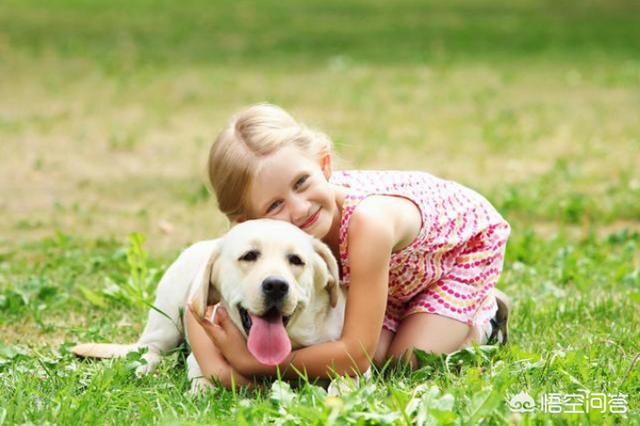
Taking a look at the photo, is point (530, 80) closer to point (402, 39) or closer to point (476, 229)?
point (402, 39)

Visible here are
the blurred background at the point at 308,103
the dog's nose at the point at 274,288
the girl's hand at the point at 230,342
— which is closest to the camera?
the dog's nose at the point at 274,288

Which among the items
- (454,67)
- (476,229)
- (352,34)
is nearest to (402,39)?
(352,34)

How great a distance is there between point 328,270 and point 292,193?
0.32 meters

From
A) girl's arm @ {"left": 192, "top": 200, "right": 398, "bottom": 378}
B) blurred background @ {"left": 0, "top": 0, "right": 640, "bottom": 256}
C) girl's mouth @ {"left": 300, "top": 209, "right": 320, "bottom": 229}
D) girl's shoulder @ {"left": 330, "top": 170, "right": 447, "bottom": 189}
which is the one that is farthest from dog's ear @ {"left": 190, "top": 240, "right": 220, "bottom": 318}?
blurred background @ {"left": 0, "top": 0, "right": 640, "bottom": 256}

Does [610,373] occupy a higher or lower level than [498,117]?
higher

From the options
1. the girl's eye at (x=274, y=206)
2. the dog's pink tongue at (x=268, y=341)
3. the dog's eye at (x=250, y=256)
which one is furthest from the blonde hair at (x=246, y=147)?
the dog's pink tongue at (x=268, y=341)

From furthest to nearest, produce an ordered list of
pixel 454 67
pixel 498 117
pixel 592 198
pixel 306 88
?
pixel 454 67 → pixel 306 88 → pixel 498 117 → pixel 592 198

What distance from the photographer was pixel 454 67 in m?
16.0

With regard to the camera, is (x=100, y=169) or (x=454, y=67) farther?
(x=454, y=67)

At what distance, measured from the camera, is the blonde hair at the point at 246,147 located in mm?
4066

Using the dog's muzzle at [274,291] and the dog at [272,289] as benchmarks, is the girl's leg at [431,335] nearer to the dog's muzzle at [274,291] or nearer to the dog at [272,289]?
the dog at [272,289]

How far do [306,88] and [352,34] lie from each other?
247 inches

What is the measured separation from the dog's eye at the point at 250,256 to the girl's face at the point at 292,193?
0.86ft

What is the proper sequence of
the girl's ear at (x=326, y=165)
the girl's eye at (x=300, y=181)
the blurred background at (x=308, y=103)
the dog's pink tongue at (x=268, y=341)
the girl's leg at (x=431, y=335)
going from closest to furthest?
the dog's pink tongue at (x=268, y=341) → the girl's eye at (x=300, y=181) → the girl's ear at (x=326, y=165) → the girl's leg at (x=431, y=335) → the blurred background at (x=308, y=103)
